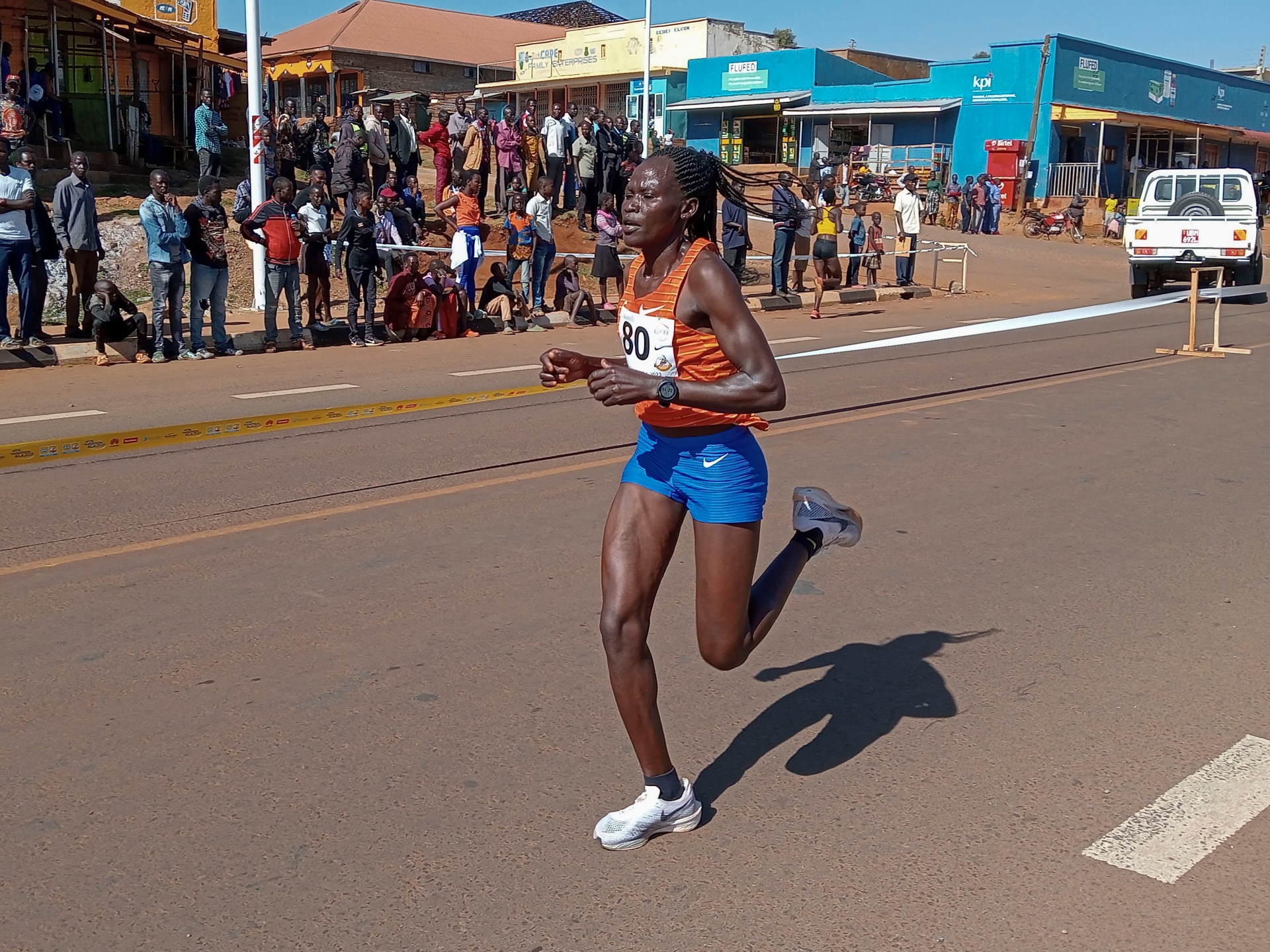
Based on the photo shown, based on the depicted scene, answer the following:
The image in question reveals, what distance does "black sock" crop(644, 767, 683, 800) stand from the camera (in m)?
3.46

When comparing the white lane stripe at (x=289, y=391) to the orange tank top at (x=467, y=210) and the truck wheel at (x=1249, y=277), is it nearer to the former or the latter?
the orange tank top at (x=467, y=210)

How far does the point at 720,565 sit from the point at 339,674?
1727mm

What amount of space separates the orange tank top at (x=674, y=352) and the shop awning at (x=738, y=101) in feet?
154

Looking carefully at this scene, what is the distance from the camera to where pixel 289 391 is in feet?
38.4

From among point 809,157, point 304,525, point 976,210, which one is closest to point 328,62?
point 809,157

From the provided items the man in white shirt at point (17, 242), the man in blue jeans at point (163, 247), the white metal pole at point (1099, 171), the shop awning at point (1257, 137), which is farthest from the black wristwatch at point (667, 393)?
the shop awning at point (1257, 137)

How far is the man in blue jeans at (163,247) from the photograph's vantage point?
12.6 metres

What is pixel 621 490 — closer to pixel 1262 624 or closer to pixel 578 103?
pixel 1262 624

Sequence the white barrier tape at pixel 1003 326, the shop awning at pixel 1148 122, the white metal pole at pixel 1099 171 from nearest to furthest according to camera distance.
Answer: the white barrier tape at pixel 1003 326 < the white metal pole at pixel 1099 171 < the shop awning at pixel 1148 122

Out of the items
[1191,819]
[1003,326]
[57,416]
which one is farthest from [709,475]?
[57,416]

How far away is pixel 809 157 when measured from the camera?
47969 millimetres

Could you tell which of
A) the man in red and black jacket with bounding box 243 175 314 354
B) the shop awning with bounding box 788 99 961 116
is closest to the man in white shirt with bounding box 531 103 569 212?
the man in red and black jacket with bounding box 243 175 314 354

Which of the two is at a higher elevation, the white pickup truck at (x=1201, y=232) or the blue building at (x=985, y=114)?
the blue building at (x=985, y=114)

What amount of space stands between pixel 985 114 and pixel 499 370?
1434 inches
